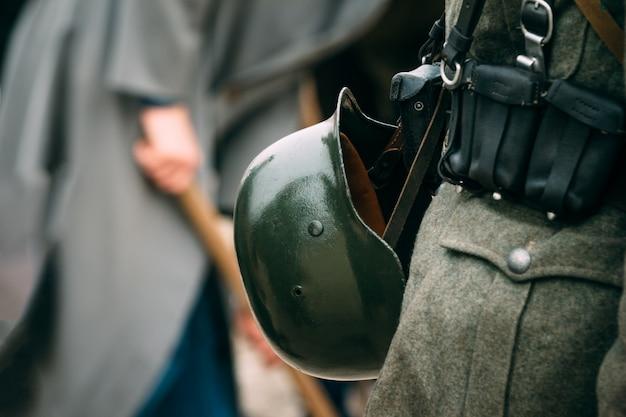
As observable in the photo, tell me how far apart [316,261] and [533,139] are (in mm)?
298

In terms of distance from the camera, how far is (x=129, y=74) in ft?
9.43

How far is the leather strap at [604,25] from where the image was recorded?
1.10 meters

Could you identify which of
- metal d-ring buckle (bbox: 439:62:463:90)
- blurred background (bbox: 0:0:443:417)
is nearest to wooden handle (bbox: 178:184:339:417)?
blurred background (bbox: 0:0:443:417)

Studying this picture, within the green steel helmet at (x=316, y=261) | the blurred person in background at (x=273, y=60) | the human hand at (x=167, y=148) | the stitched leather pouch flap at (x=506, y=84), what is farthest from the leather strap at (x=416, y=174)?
the blurred person in background at (x=273, y=60)

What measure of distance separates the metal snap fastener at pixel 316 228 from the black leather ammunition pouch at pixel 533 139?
162 millimetres

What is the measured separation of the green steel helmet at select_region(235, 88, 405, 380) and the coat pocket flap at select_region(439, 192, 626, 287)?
4.6 inches

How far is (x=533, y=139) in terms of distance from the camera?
1174 millimetres

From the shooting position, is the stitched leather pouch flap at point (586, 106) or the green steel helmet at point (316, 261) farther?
the green steel helmet at point (316, 261)

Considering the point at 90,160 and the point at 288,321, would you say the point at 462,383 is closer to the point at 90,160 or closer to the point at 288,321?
the point at 288,321

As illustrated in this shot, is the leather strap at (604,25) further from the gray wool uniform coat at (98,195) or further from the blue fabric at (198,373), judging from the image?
the blue fabric at (198,373)

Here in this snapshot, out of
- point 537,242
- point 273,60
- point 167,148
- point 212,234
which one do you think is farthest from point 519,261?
point 273,60

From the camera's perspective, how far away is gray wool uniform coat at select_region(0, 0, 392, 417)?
9.55 feet

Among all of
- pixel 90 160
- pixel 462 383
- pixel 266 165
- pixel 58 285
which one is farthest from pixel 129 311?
pixel 462 383

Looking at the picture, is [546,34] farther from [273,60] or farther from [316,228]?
[273,60]
